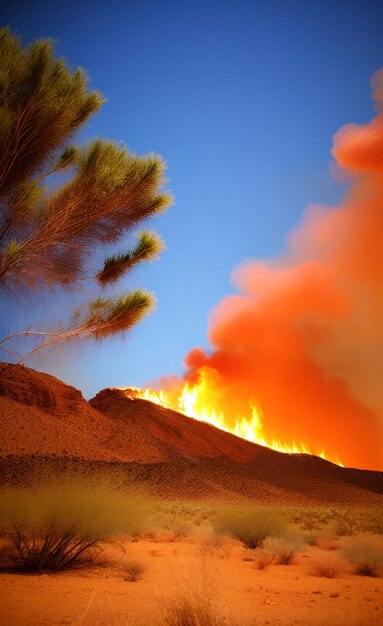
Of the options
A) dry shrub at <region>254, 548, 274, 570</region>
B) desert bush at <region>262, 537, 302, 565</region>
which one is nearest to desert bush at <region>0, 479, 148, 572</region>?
dry shrub at <region>254, 548, 274, 570</region>

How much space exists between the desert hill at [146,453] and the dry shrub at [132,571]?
10.00 meters

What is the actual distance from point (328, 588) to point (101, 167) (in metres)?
11.8

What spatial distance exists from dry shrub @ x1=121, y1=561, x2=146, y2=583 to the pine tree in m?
8.29

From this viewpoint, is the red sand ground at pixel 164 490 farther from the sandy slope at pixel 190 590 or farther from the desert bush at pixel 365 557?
the desert bush at pixel 365 557

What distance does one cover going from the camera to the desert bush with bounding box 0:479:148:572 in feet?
22.9

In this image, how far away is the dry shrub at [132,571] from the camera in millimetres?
6762

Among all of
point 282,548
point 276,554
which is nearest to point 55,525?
point 276,554

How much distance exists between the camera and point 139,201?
15.2 metres

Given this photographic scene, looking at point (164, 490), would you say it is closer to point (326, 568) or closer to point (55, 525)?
point (326, 568)

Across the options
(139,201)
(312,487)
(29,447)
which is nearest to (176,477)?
(29,447)

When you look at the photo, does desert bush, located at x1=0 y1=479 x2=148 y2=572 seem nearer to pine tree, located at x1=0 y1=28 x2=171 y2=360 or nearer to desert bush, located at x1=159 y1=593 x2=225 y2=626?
desert bush, located at x1=159 y1=593 x2=225 y2=626

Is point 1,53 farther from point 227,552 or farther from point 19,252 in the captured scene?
point 227,552

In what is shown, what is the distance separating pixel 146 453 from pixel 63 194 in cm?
1955

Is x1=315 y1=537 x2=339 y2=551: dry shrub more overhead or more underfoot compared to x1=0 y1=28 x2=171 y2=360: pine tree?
more underfoot
